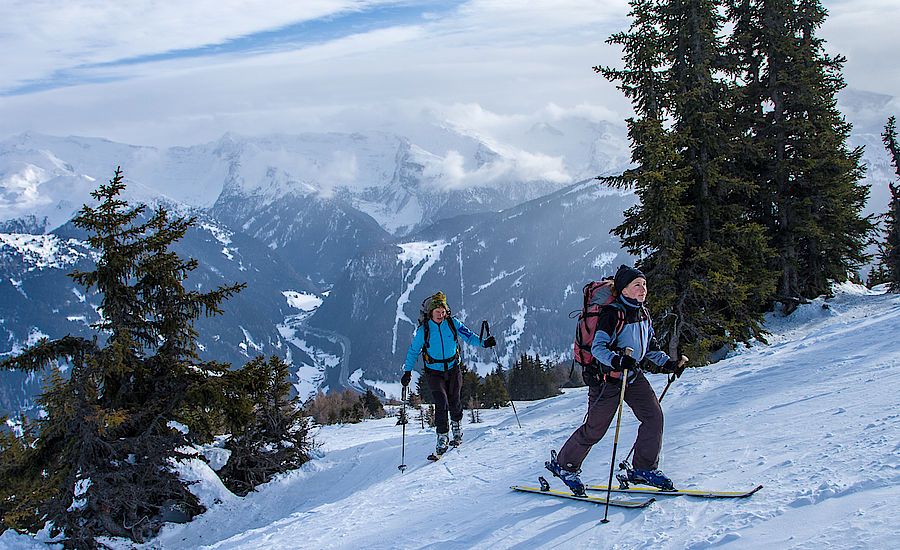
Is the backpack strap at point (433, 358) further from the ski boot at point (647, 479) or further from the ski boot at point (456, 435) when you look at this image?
the ski boot at point (647, 479)

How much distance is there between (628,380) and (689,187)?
47.0 ft

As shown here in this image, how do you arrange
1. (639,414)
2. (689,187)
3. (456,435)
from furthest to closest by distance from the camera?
(689,187), (456,435), (639,414)

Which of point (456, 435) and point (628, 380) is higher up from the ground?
point (628, 380)

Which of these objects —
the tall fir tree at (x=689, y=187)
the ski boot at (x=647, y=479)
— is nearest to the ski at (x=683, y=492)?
the ski boot at (x=647, y=479)

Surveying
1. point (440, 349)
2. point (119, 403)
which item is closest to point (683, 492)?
point (440, 349)

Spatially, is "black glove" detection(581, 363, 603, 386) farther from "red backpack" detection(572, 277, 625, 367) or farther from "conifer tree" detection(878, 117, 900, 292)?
"conifer tree" detection(878, 117, 900, 292)

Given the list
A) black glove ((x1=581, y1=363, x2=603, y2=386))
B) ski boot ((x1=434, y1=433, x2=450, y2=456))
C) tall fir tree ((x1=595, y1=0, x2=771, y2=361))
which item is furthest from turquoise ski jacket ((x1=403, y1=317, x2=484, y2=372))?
tall fir tree ((x1=595, y1=0, x2=771, y2=361))

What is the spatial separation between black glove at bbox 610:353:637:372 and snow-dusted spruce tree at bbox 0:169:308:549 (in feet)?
28.2

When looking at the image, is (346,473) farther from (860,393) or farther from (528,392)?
(528,392)

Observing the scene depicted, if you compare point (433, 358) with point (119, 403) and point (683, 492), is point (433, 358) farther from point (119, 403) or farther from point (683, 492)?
point (119, 403)

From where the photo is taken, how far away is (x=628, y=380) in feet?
20.2

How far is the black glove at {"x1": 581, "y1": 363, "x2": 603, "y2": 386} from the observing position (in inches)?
249

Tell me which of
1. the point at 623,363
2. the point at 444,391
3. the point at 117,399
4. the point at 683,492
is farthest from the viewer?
the point at 117,399

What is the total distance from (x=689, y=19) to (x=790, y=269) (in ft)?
35.0
